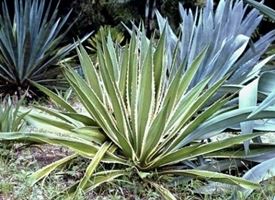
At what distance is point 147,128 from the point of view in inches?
125

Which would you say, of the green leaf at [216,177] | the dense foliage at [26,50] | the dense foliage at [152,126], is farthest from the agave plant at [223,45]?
the dense foliage at [26,50]

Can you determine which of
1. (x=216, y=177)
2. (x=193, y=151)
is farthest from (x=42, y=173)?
(x=216, y=177)

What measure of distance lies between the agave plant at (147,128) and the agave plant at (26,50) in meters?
2.74

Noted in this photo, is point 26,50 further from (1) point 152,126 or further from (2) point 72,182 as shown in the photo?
(1) point 152,126

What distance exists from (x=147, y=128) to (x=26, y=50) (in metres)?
3.26

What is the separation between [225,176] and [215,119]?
458 millimetres

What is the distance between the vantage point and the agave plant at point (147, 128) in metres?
3.08

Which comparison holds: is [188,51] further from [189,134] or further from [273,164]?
[273,164]

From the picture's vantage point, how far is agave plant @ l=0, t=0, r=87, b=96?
237 inches

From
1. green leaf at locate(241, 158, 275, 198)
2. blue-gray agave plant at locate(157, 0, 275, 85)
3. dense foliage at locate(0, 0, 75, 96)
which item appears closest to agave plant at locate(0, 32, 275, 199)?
green leaf at locate(241, 158, 275, 198)

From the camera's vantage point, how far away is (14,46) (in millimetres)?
6055

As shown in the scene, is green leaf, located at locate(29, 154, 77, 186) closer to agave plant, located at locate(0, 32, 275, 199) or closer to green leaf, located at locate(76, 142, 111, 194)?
agave plant, located at locate(0, 32, 275, 199)

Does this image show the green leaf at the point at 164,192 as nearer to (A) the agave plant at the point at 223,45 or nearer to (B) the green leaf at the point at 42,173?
(B) the green leaf at the point at 42,173

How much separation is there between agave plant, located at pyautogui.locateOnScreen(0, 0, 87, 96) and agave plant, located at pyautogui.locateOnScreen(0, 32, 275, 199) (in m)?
2.74
